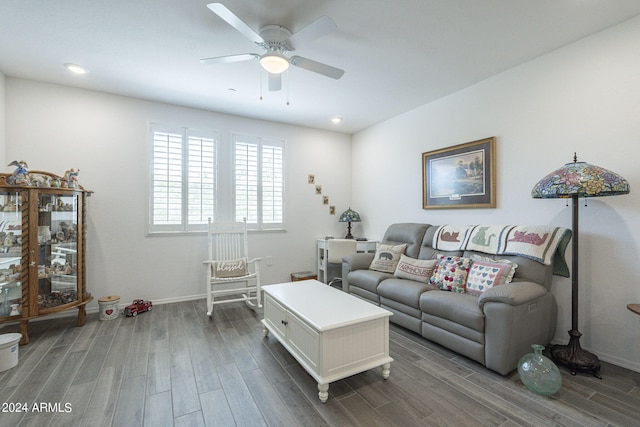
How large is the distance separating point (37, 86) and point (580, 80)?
5393mm

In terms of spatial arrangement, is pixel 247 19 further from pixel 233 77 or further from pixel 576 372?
pixel 576 372

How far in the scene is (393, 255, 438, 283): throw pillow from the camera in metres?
2.95

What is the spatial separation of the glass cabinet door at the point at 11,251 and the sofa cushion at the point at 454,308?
3.73m

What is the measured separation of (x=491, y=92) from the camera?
9.89 ft

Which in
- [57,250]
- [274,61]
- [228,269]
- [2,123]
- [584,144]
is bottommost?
[228,269]

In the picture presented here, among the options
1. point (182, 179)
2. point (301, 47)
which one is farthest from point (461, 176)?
point (182, 179)

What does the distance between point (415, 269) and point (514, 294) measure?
1.08m

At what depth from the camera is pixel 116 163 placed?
3.47 metres

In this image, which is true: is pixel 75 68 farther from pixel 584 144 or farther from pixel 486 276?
pixel 584 144

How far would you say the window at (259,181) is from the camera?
4.17 metres

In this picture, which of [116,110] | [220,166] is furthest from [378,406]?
[116,110]

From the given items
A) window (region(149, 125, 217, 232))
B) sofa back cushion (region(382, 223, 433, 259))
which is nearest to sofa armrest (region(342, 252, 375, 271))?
sofa back cushion (region(382, 223, 433, 259))

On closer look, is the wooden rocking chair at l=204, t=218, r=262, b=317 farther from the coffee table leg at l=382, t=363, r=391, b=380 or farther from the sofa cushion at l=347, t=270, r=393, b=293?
the coffee table leg at l=382, t=363, r=391, b=380

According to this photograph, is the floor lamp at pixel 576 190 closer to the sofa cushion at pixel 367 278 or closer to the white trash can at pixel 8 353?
the sofa cushion at pixel 367 278
